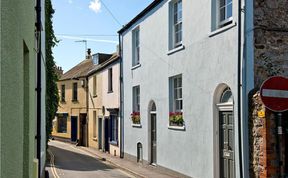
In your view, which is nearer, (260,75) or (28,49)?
(28,49)

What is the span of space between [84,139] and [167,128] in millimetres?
19901

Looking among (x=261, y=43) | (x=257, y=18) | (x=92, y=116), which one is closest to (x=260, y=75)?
(x=261, y=43)

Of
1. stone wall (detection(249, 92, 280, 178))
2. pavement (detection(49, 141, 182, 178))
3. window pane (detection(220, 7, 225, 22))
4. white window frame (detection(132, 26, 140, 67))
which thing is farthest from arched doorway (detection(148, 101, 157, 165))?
stone wall (detection(249, 92, 280, 178))

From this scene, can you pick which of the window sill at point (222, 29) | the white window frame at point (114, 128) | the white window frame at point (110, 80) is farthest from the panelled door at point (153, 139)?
the white window frame at point (110, 80)

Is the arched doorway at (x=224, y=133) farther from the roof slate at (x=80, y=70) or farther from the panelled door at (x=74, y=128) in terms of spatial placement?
the panelled door at (x=74, y=128)

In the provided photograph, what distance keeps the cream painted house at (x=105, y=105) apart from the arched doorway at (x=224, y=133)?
1294 cm

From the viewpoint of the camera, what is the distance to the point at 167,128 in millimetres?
15812

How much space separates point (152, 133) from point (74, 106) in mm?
19159

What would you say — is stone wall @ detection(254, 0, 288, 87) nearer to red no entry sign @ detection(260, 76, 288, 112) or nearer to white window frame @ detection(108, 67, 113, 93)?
red no entry sign @ detection(260, 76, 288, 112)

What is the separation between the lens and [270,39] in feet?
33.6

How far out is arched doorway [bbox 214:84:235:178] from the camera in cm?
1120

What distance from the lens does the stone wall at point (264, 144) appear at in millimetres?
9305

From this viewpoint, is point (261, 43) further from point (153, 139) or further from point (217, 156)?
point (153, 139)

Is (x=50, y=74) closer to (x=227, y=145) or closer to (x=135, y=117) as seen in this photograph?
(x=135, y=117)
